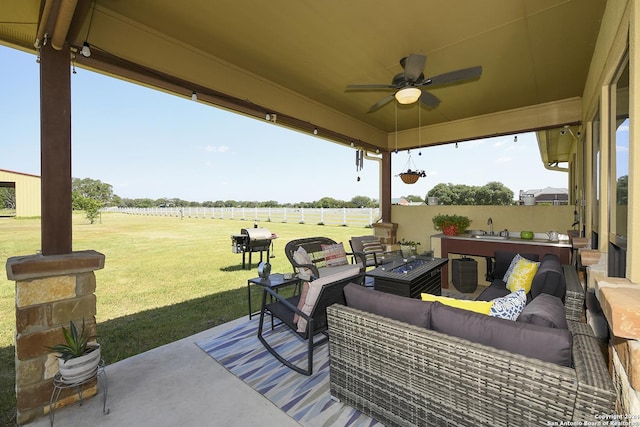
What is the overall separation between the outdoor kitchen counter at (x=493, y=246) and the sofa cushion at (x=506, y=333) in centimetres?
345

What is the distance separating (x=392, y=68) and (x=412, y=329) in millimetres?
3187

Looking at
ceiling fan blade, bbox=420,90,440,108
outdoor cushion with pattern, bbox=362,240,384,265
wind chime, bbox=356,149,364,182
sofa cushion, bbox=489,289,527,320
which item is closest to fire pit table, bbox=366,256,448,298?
outdoor cushion with pattern, bbox=362,240,384,265

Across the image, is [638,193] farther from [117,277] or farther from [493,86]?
[117,277]

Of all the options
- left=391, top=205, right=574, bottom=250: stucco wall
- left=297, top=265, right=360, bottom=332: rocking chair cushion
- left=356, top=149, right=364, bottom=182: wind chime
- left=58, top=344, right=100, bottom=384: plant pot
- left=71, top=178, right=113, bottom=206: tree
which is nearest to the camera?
left=58, top=344, right=100, bottom=384: plant pot

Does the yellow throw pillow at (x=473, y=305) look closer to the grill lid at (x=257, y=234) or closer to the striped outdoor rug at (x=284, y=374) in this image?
the striped outdoor rug at (x=284, y=374)

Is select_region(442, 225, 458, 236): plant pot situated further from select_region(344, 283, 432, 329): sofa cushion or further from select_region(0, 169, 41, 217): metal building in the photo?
select_region(0, 169, 41, 217): metal building

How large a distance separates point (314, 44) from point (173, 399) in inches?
138

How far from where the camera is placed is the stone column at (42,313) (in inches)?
77.9

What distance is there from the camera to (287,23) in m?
2.75

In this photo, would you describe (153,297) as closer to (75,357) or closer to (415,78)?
(75,357)

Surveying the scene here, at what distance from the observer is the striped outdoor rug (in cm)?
199

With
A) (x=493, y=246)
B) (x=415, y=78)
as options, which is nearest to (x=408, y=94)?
(x=415, y=78)

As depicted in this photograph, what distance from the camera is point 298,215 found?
16609 mm

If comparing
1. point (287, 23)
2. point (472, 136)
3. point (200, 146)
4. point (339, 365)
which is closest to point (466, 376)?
point (339, 365)
